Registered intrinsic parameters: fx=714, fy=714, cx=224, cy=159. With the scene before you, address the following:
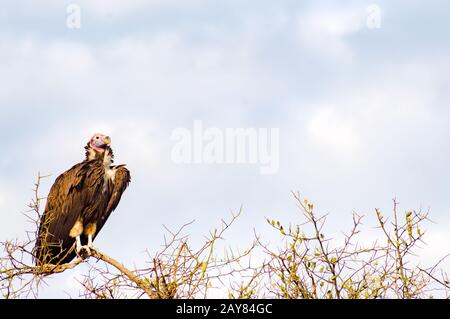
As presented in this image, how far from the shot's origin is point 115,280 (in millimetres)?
6891

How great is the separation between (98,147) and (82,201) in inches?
48.0

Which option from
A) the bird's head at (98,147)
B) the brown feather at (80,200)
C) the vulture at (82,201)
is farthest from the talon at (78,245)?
the bird's head at (98,147)

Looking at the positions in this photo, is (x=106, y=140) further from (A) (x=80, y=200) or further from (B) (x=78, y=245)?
(B) (x=78, y=245)

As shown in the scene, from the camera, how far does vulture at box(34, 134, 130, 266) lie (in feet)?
35.8

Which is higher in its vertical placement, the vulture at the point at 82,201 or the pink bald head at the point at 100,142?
the pink bald head at the point at 100,142

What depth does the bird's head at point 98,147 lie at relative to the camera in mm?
11742

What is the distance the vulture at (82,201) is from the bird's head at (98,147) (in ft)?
0.82

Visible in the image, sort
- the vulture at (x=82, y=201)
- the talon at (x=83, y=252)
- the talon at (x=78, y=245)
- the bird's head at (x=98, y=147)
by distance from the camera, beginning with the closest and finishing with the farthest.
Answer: the talon at (x=83, y=252), the talon at (x=78, y=245), the vulture at (x=82, y=201), the bird's head at (x=98, y=147)

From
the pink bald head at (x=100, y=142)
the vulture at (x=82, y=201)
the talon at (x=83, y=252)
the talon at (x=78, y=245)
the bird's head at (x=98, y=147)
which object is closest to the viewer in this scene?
the talon at (x=83, y=252)

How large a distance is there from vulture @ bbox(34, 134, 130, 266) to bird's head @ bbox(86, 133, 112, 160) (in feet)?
0.82

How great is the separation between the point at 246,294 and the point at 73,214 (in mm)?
5258

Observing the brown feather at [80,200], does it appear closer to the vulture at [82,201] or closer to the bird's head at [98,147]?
the vulture at [82,201]

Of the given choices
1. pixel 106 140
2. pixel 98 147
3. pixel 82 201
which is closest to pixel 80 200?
pixel 82 201
